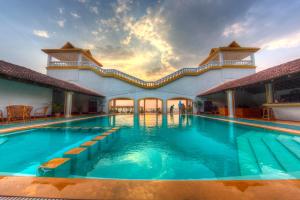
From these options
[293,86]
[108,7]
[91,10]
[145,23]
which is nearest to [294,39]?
[293,86]

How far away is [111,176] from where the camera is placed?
2.28 meters

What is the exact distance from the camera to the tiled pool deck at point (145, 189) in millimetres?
1265

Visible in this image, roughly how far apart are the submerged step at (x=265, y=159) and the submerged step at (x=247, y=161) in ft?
0.34

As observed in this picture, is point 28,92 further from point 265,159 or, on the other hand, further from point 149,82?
point 265,159

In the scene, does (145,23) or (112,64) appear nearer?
(145,23)

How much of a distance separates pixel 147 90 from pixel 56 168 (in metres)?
16.4

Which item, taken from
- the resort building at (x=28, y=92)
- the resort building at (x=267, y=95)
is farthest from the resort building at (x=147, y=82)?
the resort building at (x=28, y=92)

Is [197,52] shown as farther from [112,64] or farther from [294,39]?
[112,64]

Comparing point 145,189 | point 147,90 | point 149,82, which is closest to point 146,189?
point 145,189

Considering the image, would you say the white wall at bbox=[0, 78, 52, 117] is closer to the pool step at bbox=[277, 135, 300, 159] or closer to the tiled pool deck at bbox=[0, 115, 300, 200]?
the tiled pool deck at bbox=[0, 115, 300, 200]

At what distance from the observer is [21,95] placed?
980cm

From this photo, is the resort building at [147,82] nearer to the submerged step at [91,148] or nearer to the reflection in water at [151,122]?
the reflection in water at [151,122]

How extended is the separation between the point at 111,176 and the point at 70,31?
57.4ft

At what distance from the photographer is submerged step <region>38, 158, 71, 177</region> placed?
2010mm
